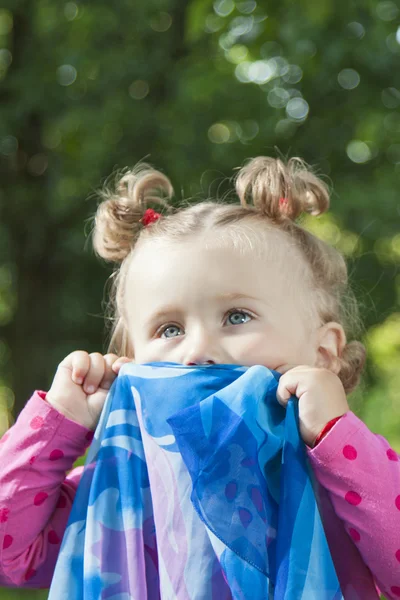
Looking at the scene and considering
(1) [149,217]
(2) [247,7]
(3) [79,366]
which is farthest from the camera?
(2) [247,7]

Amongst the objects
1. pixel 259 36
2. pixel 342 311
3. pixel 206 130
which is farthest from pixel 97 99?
pixel 342 311

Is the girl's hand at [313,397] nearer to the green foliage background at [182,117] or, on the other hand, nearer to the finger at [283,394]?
the finger at [283,394]

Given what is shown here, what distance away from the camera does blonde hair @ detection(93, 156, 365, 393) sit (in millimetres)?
2146

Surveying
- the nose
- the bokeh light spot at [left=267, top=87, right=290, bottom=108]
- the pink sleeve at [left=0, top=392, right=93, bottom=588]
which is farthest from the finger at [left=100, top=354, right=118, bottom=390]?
the bokeh light spot at [left=267, top=87, right=290, bottom=108]

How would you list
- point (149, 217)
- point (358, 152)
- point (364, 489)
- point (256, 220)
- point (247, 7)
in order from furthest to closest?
1. point (358, 152)
2. point (247, 7)
3. point (149, 217)
4. point (256, 220)
5. point (364, 489)

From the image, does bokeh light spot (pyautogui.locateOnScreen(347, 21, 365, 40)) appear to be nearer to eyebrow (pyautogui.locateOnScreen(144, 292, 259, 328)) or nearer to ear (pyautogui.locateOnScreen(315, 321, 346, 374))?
ear (pyautogui.locateOnScreen(315, 321, 346, 374))

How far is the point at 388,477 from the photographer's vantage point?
1.72 m

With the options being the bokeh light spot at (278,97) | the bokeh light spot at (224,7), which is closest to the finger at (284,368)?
the bokeh light spot at (224,7)

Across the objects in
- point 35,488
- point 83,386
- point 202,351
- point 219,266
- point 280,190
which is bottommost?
point 35,488

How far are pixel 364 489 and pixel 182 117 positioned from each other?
17.9 feet

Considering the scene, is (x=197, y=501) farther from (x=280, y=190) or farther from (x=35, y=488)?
(x=280, y=190)

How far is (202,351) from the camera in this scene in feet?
6.18

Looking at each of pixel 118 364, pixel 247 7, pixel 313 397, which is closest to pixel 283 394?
pixel 313 397

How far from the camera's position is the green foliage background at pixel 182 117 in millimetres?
6410
